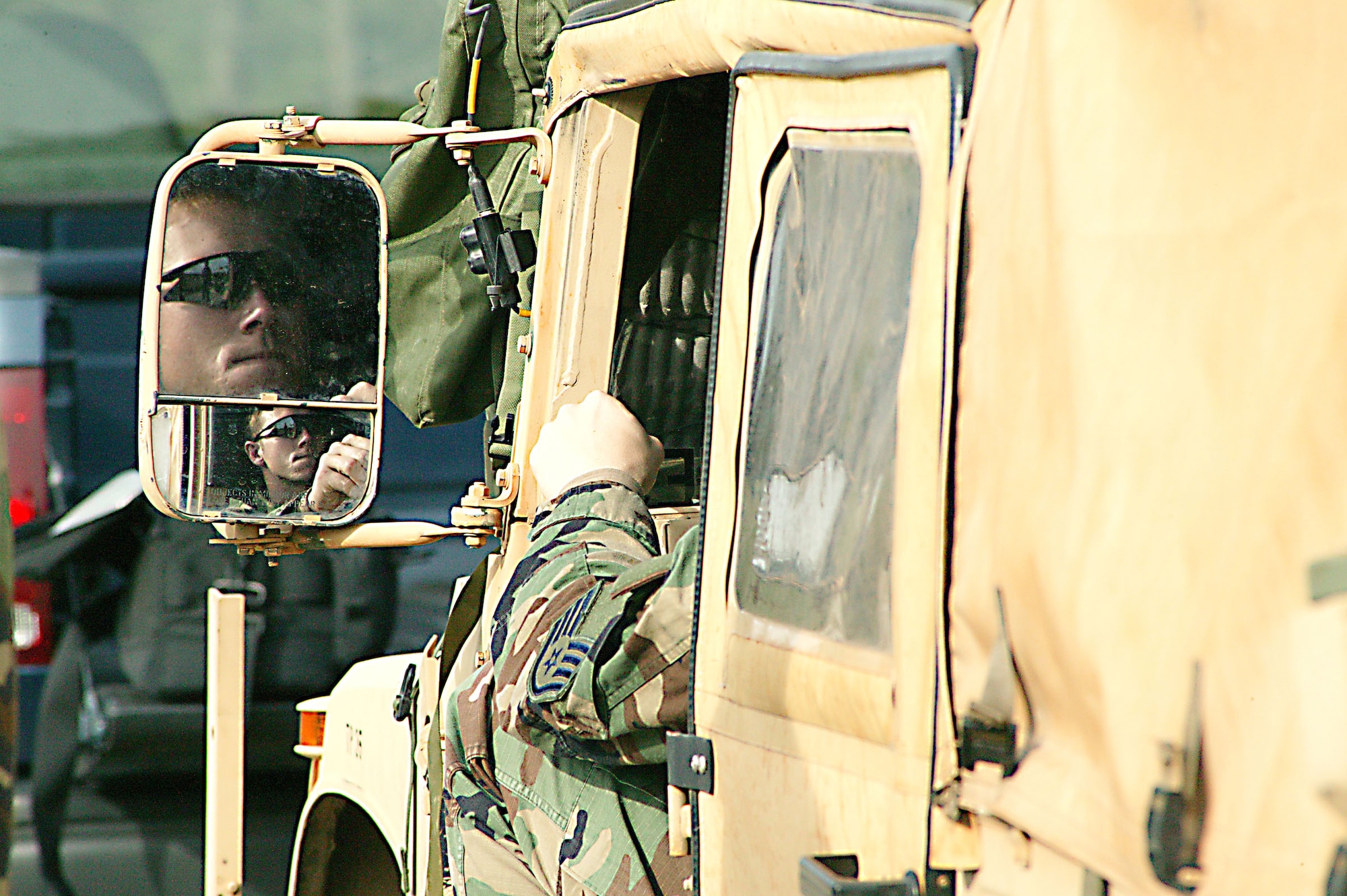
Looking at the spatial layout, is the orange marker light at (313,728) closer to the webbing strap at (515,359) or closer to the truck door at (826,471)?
the webbing strap at (515,359)

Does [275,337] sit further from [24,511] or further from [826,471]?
[24,511]

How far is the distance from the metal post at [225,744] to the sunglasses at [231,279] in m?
1.16

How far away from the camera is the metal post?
3285mm

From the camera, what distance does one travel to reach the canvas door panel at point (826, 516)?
1.28 metres

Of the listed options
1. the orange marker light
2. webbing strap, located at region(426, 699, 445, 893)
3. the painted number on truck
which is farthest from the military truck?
the orange marker light

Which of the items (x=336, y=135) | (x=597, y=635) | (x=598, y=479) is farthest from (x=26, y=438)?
(x=597, y=635)

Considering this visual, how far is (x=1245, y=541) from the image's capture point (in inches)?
36.2

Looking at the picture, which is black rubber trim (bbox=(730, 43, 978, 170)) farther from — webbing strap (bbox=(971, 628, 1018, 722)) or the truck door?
webbing strap (bbox=(971, 628, 1018, 722))

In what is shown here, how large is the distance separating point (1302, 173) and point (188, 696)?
16.3 feet

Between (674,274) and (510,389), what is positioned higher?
(674,274)

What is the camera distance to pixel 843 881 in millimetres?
1265

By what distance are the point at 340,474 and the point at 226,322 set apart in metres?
0.29

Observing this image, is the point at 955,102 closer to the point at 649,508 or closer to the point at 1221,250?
the point at 1221,250

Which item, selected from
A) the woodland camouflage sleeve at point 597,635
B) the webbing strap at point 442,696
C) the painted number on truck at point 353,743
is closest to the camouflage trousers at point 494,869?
the webbing strap at point 442,696
